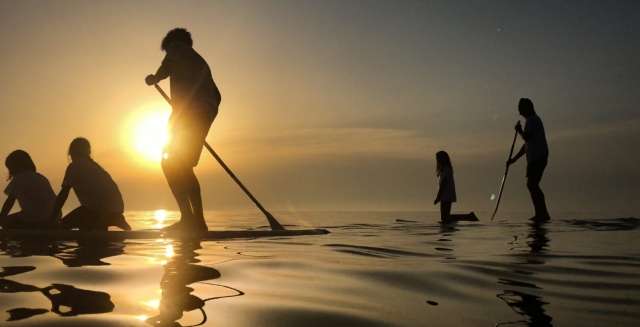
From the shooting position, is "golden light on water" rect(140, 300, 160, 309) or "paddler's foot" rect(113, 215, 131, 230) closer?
"golden light on water" rect(140, 300, 160, 309)

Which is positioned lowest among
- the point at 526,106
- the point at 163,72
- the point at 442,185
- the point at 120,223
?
the point at 120,223

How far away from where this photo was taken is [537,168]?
11.4 metres

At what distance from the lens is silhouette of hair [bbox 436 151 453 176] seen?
41.3ft

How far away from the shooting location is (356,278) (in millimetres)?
3324

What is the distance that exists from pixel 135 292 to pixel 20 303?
1.67ft

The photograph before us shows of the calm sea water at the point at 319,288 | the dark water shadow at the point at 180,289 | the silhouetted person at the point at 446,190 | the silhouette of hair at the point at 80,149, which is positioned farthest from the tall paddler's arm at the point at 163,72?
the silhouetted person at the point at 446,190

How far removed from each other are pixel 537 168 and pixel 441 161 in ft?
7.25

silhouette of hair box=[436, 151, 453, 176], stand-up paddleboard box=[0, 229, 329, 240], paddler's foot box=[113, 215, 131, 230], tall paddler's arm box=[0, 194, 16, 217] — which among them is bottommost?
stand-up paddleboard box=[0, 229, 329, 240]

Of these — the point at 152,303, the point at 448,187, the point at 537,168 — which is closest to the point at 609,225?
the point at 537,168

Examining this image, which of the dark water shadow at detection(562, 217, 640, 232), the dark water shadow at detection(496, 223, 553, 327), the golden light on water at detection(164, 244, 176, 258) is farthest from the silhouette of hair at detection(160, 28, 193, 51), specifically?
the dark water shadow at detection(562, 217, 640, 232)

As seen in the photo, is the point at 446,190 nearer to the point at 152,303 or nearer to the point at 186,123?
the point at 186,123

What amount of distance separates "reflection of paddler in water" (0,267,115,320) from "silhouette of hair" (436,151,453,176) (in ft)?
34.9

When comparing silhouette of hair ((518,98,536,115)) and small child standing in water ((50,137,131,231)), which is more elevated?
silhouette of hair ((518,98,536,115))

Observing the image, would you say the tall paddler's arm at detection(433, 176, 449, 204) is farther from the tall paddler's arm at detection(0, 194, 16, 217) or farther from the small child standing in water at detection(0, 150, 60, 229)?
the tall paddler's arm at detection(0, 194, 16, 217)
